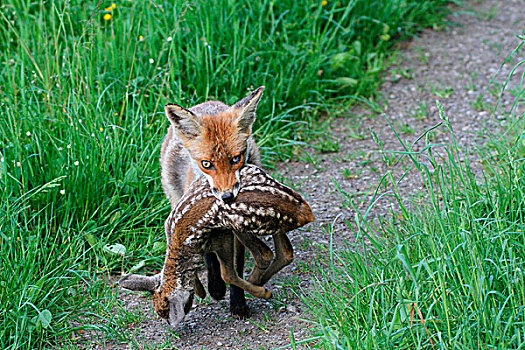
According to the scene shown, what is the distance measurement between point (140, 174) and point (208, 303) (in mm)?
1363

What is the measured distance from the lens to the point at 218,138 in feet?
13.8

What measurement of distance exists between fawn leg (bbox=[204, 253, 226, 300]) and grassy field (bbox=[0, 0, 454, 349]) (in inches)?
21.7

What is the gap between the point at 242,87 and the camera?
6.38m

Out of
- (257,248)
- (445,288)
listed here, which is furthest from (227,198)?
(445,288)

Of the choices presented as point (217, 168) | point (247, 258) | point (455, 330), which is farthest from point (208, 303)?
point (455, 330)

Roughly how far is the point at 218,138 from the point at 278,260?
0.89 meters

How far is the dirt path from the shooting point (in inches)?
167

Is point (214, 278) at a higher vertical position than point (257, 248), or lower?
lower

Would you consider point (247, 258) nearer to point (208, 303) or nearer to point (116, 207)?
point (208, 303)

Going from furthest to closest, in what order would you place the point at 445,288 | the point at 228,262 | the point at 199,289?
the point at 199,289
the point at 228,262
the point at 445,288

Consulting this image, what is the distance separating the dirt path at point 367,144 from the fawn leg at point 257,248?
33 cm

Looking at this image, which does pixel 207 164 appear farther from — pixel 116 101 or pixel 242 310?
pixel 116 101

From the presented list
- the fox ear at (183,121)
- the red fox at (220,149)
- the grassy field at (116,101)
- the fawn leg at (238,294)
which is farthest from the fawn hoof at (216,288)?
the fox ear at (183,121)

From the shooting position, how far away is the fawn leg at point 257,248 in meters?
4.11
